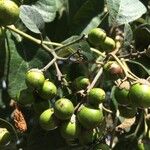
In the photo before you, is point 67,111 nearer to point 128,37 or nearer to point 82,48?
point 82,48

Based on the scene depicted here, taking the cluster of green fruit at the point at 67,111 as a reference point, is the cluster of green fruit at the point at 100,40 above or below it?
above

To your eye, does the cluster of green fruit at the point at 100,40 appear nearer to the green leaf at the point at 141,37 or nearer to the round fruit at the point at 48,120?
the green leaf at the point at 141,37

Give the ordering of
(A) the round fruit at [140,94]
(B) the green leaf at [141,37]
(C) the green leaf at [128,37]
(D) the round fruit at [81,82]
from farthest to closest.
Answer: (B) the green leaf at [141,37]
(C) the green leaf at [128,37]
(D) the round fruit at [81,82]
(A) the round fruit at [140,94]

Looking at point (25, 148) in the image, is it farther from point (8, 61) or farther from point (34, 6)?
point (34, 6)

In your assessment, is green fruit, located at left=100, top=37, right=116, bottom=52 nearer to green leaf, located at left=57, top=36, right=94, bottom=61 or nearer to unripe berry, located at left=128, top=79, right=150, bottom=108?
green leaf, located at left=57, top=36, right=94, bottom=61

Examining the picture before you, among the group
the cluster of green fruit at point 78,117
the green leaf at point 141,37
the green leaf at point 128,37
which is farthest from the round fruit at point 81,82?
the green leaf at point 141,37

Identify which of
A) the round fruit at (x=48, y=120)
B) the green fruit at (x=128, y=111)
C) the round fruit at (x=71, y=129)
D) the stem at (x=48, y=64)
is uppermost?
the stem at (x=48, y=64)

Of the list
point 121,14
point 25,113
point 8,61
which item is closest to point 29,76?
point 8,61
